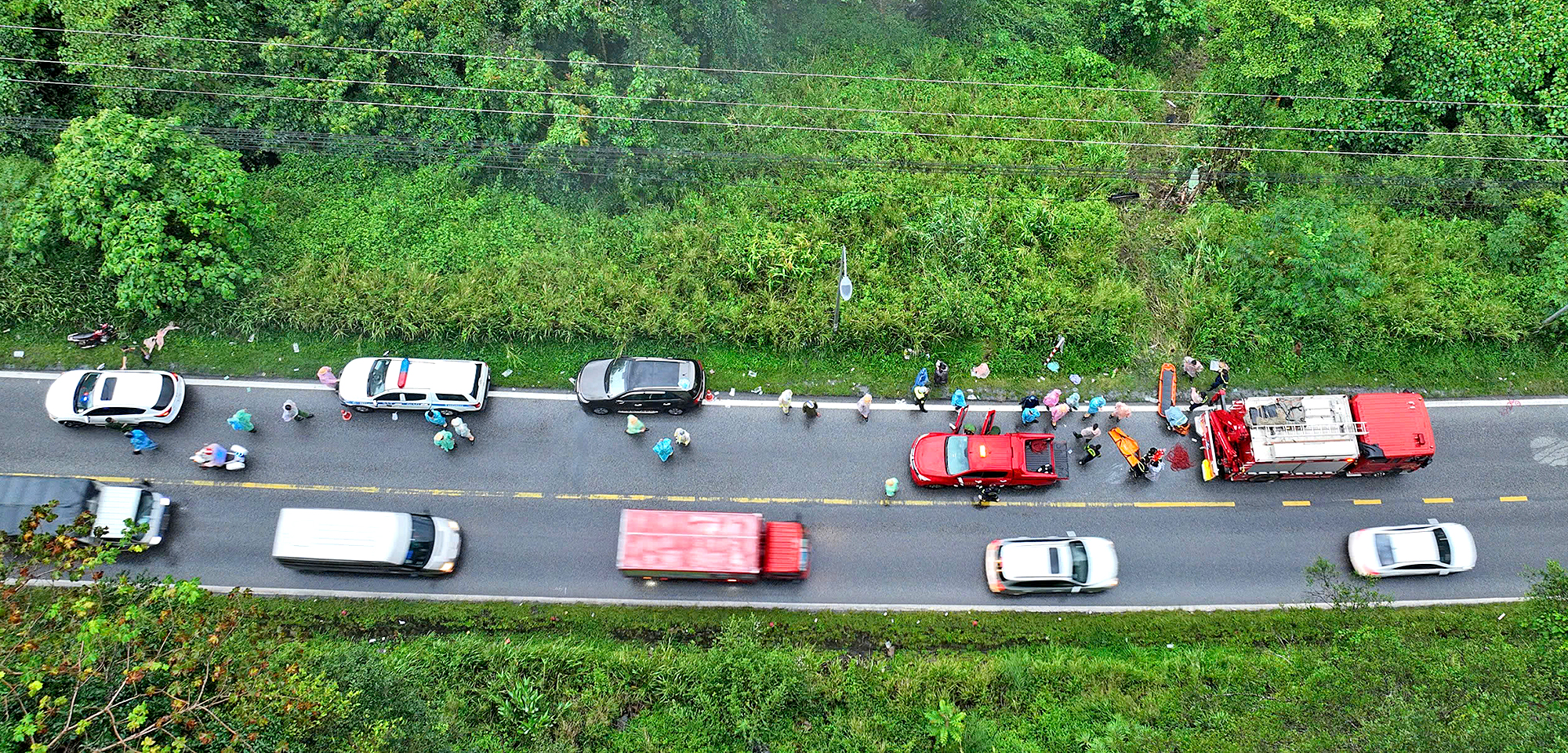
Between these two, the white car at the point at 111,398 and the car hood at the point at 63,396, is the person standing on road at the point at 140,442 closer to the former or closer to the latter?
the white car at the point at 111,398

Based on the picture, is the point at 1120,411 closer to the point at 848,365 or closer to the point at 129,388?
the point at 848,365

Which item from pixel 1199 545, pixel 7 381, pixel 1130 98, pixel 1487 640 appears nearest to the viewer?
pixel 1487 640

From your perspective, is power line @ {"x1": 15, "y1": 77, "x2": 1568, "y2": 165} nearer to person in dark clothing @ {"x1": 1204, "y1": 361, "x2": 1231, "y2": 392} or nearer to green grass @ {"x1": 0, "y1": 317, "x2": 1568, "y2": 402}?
green grass @ {"x1": 0, "y1": 317, "x2": 1568, "y2": 402}

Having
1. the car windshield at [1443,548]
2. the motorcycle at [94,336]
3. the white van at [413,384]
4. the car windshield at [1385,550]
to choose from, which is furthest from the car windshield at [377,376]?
the car windshield at [1443,548]

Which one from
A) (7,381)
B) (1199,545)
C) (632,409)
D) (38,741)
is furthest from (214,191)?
(1199,545)

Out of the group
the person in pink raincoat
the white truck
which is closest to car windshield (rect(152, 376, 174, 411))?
the white truck

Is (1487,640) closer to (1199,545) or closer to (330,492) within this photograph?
(1199,545)
